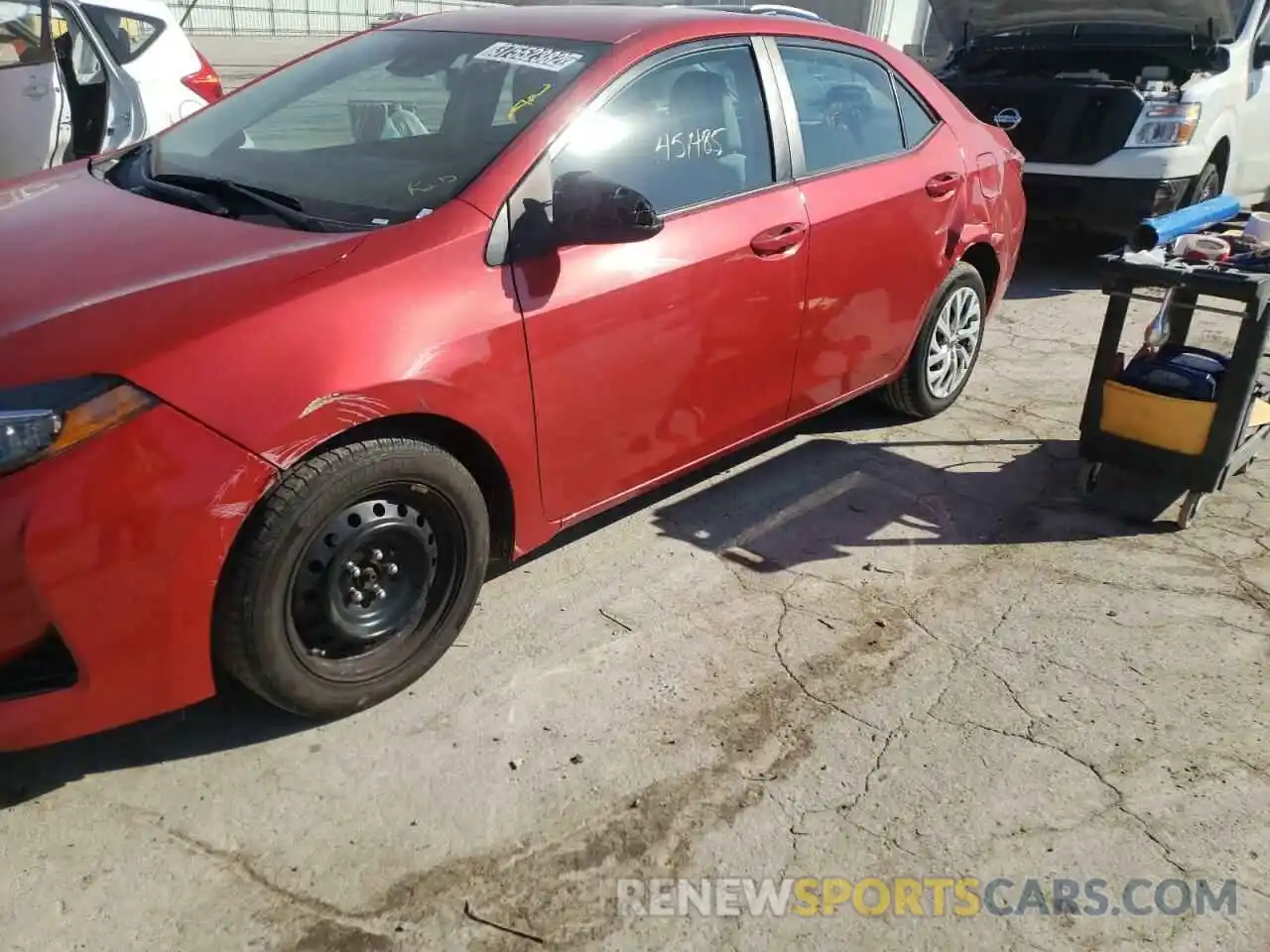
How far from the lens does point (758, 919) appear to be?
87.5 inches

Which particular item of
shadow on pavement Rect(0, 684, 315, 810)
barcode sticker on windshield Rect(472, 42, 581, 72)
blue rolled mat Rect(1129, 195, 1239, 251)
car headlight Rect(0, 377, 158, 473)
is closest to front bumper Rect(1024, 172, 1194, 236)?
blue rolled mat Rect(1129, 195, 1239, 251)

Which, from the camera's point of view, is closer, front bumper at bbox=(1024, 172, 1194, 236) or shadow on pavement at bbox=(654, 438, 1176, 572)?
shadow on pavement at bbox=(654, 438, 1176, 572)

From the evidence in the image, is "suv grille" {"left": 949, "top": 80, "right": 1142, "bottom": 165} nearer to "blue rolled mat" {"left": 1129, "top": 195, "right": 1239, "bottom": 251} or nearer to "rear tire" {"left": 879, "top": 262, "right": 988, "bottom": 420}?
"rear tire" {"left": 879, "top": 262, "right": 988, "bottom": 420}

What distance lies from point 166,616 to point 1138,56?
7.50 m

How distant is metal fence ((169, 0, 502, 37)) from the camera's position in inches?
677

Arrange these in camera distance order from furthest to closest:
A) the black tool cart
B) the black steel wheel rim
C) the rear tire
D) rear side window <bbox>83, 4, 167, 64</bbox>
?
rear side window <bbox>83, 4, 167, 64</bbox>
the rear tire
the black tool cart
the black steel wheel rim

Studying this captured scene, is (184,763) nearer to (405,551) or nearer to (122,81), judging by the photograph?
(405,551)

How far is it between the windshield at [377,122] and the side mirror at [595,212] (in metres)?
0.25

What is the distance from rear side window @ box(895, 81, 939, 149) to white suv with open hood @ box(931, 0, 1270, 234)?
322cm

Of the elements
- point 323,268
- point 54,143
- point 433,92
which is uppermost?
point 433,92

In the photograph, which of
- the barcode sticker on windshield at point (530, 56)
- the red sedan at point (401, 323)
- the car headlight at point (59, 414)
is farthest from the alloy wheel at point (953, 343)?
the car headlight at point (59, 414)

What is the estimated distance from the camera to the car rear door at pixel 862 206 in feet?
12.2

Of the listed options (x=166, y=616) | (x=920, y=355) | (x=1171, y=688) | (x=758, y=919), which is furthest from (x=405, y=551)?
(x=920, y=355)

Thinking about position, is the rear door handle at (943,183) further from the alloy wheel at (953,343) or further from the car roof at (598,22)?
the car roof at (598,22)
